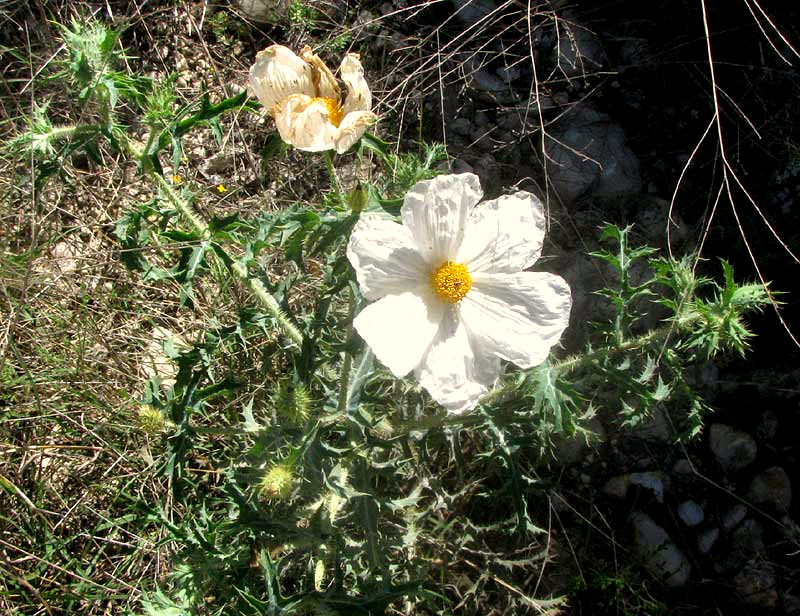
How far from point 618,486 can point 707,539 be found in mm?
370

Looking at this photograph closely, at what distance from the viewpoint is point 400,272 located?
1.74 m

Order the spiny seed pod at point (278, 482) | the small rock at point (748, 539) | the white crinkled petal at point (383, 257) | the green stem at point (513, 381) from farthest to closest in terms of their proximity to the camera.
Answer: the small rock at point (748, 539)
the green stem at point (513, 381)
the spiny seed pod at point (278, 482)
the white crinkled petal at point (383, 257)

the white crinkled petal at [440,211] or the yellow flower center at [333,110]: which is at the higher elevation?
the yellow flower center at [333,110]

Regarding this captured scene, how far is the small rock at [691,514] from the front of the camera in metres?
2.70


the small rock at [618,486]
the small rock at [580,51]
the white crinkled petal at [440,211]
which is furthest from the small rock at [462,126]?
the small rock at [618,486]

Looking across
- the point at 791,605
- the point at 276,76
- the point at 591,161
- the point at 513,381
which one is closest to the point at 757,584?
the point at 791,605

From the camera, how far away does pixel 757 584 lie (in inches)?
103

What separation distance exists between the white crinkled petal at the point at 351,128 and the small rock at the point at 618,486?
1767mm

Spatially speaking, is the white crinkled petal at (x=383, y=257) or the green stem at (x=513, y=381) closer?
the white crinkled petal at (x=383, y=257)

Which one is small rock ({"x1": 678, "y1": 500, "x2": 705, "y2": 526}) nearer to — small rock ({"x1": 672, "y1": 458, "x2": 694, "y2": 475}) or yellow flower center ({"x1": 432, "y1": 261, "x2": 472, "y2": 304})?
small rock ({"x1": 672, "y1": 458, "x2": 694, "y2": 475})

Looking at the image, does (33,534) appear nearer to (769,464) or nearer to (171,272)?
(171,272)

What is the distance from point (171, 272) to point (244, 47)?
64.4 inches

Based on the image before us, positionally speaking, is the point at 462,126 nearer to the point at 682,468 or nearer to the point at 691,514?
the point at 682,468

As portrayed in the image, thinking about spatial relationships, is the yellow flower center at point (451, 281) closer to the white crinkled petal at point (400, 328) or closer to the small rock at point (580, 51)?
the white crinkled petal at point (400, 328)
